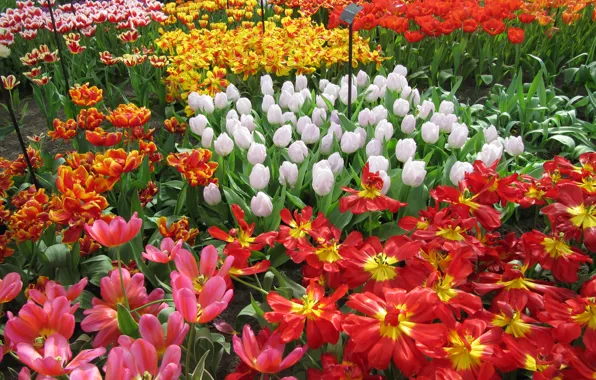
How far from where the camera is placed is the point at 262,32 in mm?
3654

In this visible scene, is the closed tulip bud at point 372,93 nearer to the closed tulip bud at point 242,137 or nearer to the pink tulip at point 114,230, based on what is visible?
the closed tulip bud at point 242,137

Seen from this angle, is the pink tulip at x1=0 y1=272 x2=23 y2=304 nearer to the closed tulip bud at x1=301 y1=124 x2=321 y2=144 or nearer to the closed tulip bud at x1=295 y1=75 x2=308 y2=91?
the closed tulip bud at x1=301 y1=124 x2=321 y2=144

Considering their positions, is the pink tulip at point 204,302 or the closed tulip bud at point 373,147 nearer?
the pink tulip at point 204,302

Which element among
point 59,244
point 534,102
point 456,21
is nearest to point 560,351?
point 59,244

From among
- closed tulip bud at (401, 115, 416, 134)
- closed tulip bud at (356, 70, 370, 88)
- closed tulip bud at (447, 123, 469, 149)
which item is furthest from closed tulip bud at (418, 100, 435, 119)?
closed tulip bud at (356, 70, 370, 88)

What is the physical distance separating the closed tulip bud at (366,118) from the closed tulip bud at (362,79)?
58 centimetres

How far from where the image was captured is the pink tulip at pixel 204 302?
925 millimetres

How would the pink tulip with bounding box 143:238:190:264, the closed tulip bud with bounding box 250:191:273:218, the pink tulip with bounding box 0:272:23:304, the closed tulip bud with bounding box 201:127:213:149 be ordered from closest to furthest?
1. the pink tulip with bounding box 0:272:23:304
2. the pink tulip with bounding box 143:238:190:264
3. the closed tulip bud with bounding box 250:191:273:218
4. the closed tulip bud with bounding box 201:127:213:149

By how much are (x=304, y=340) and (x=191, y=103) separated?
5.22 feet

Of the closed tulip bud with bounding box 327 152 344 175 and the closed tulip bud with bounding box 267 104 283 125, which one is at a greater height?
the closed tulip bud with bounding box 267 104 283 125

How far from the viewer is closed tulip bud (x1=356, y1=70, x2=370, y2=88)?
2.85m

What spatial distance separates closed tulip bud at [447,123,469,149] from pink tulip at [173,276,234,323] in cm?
145

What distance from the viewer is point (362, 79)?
2.87 meters

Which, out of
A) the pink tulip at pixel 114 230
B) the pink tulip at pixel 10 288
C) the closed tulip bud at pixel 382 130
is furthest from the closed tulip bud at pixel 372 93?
the pink tulip at pixel 10 288
